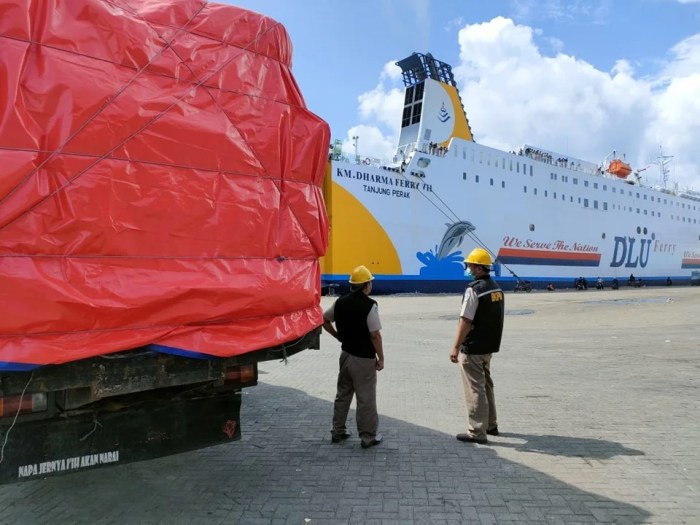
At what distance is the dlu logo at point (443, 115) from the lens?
121 feet

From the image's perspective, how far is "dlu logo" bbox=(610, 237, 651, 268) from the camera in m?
47.3

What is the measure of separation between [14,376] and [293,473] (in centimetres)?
219

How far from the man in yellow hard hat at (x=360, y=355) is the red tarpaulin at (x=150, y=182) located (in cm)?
110

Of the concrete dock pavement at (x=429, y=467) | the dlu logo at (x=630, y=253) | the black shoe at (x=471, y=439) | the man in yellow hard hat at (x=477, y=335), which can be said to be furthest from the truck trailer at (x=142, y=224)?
the dlu logo at (x=630, y=253)

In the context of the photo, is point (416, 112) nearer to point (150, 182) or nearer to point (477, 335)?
point (477, 335)

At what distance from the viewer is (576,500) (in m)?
3.39

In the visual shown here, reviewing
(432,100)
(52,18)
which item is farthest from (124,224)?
(432,100)

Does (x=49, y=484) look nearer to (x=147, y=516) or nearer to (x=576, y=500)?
(x=147, y=516)

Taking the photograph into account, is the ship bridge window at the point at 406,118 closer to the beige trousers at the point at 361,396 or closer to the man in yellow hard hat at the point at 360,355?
the man in yellow hard hat at the point at 360,355

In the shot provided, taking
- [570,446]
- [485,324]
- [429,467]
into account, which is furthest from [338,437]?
[570,446]

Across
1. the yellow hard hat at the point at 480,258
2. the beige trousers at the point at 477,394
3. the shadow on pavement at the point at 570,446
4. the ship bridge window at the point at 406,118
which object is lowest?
the shadow on pavement at the point at 570,446

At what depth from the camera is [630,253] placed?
48688 mm

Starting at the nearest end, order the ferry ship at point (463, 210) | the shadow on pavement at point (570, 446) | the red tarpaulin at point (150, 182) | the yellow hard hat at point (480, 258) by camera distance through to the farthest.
Answer: the red tarpaulin at point (150, 182) < the shadow on pavement at point (570, 446) < the yellow hard hat at point (480, 258) < the ferry ship at point (463, 210)

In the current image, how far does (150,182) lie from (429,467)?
2909 millimetres
